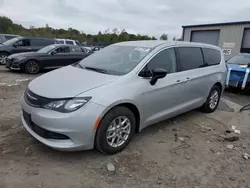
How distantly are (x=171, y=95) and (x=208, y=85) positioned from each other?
148 cm

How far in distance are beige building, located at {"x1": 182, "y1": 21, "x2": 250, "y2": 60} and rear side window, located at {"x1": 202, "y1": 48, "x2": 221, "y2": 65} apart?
13033mm

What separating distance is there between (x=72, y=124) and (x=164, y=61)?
79.5 inches

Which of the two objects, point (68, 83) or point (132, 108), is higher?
point (68, 83)

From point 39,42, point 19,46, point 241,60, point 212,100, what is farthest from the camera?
point 39,42

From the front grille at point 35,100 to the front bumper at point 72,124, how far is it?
0.08 metres

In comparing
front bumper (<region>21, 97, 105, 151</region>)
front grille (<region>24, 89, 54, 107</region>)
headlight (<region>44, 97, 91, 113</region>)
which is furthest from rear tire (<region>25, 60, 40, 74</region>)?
headlight (<region>44, 97, 91, 113</region>)

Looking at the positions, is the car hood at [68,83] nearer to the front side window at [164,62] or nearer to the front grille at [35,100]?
the front grille at [35,100]

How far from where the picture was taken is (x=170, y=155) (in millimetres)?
3328

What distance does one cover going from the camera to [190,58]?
4477 mm

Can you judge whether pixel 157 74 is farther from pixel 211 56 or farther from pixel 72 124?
pixel 211 56

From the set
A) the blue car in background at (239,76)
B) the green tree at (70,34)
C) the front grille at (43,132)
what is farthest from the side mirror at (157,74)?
the green tree at (70,34)

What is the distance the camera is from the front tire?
2.95 m

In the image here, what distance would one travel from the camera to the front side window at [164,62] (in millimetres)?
3582

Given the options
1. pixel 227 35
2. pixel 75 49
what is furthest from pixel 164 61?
pixel 227 35
